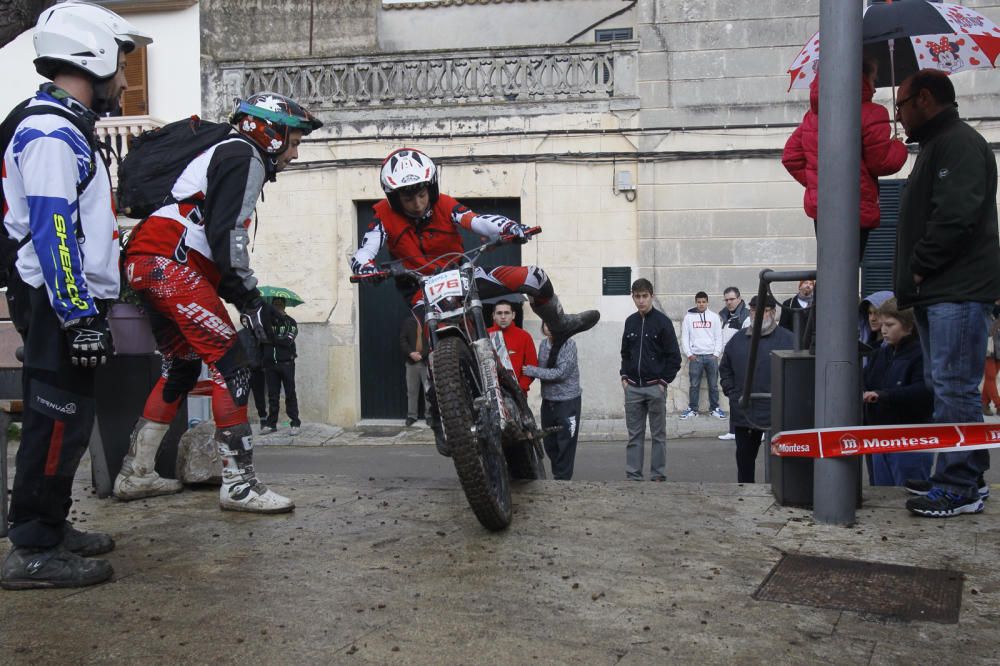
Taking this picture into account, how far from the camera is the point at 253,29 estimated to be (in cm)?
1672

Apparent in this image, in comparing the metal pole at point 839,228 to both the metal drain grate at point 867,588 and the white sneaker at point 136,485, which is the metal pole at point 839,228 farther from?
the white sneaker at point 136,485

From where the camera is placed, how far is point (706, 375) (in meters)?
14.3

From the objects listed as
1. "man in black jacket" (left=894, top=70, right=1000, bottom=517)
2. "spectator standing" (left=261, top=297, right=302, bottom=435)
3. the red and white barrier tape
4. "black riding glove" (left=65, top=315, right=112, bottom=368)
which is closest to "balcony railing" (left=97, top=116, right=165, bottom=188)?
"spectator standing" (left=261, top=297, right=302, bottom=435)

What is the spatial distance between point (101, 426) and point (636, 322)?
215 inches

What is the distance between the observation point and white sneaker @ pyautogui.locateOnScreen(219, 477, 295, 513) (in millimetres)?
4988

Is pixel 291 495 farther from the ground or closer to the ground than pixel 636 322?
closer to the ground

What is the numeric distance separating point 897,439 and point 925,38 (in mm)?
2709

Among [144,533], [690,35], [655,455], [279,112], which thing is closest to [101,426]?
[144,533]

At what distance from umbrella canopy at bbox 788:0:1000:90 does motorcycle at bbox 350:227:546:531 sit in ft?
7.29

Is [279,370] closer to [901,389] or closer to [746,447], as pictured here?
[746,447]

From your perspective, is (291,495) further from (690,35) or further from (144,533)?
(690,35)

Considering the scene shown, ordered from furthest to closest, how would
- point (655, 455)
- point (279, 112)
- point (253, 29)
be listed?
point (253, 29) < point (655, 455) < point (279, 112)

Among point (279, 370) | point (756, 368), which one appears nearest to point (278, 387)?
point (279, 370)

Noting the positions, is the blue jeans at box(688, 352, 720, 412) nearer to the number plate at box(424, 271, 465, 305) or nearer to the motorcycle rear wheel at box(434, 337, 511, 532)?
the number plate at box(424, 271, 465, 305)
